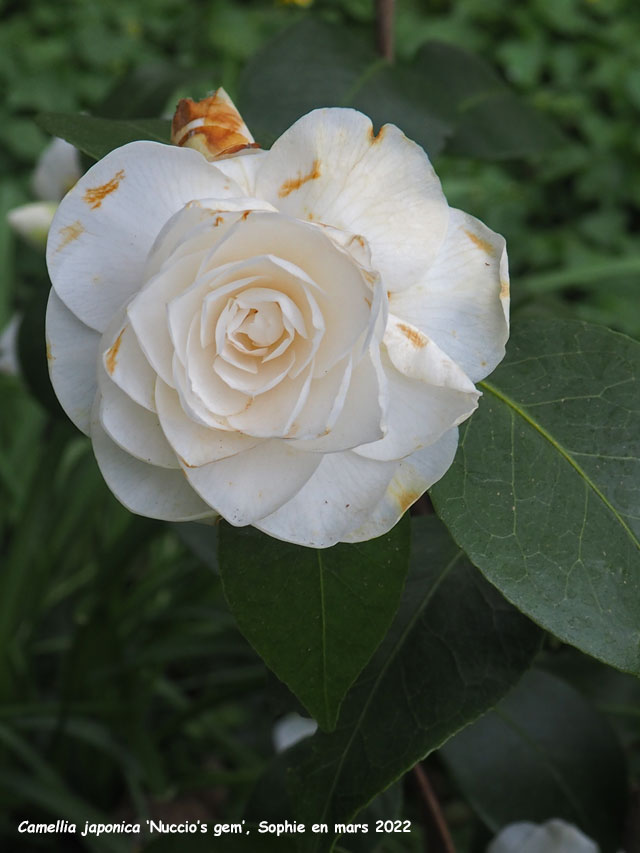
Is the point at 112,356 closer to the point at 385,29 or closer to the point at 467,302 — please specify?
the point at 467,302

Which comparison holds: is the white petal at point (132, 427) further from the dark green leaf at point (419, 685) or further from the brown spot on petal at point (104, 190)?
the dark green leaf at point (419, 685)

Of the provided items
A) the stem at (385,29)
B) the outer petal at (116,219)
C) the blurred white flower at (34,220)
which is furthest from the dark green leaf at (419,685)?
the blurred white flower at (34,220)

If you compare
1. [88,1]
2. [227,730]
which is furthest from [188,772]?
[88,1]

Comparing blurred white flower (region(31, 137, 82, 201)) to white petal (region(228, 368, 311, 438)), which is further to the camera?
blurred white flower (region(31, 137, 82, 201))

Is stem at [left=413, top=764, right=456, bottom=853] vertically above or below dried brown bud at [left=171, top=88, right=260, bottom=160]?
below

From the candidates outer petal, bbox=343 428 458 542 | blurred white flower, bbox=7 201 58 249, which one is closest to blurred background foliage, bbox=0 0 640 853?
blurred white flower, bbox=7 201 58 249

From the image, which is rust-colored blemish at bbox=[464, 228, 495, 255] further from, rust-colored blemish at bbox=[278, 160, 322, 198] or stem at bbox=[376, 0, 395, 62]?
stem at bbox=[376, 0, 395, 62]
